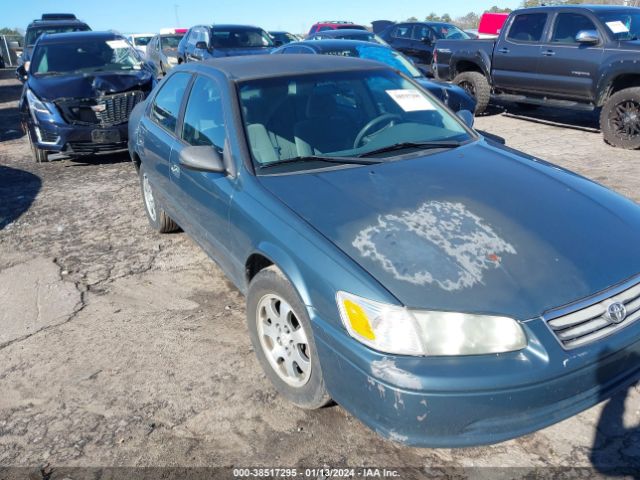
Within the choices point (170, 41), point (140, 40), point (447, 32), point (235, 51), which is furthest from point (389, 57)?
point (140, 40)

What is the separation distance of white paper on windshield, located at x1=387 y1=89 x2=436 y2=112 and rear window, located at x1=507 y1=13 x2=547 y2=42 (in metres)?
6.35

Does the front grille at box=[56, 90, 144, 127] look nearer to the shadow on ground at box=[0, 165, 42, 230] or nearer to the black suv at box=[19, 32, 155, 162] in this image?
the black suv at box=[19, 32, 155, 162]

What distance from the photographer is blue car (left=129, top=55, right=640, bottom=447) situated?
6.61 ft

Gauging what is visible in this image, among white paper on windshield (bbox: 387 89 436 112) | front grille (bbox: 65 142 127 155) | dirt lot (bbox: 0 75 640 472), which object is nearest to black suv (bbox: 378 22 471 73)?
front grille (bbox: 65 142 127 155)

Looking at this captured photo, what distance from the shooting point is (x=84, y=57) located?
26.5 ft

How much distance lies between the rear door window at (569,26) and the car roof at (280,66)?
6.01 metres

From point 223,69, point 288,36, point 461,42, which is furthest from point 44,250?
point 288,36

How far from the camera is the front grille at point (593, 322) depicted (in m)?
2.06

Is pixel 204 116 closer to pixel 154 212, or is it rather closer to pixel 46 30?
pixel 154 212

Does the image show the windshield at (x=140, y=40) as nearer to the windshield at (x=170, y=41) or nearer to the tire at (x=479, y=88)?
the windshield at (x=170, y=41)

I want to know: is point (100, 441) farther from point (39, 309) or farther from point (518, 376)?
point (518, 376)

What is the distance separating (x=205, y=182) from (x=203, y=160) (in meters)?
0.31

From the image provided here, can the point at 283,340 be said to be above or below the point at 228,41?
below

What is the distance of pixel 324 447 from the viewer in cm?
246
